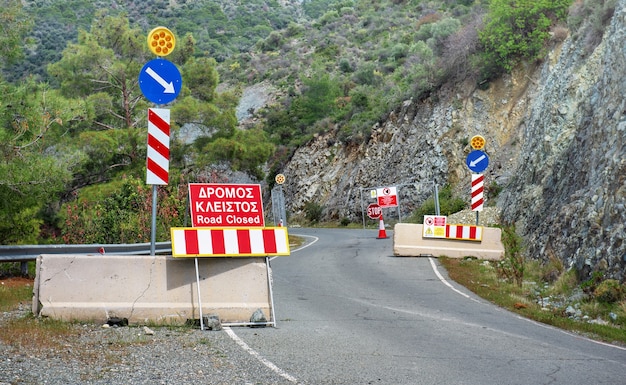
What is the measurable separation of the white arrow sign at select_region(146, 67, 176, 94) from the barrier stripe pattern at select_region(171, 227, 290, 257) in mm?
2117

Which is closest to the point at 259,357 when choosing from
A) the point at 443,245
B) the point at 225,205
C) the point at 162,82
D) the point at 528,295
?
the point at 225,205

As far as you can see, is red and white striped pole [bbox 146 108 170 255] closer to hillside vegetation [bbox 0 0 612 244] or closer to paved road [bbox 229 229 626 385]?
paved road [bbox 229 229 626 385]

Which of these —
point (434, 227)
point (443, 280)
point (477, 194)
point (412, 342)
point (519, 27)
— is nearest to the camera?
point (412, 342)

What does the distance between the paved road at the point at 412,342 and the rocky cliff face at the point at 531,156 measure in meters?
3.43

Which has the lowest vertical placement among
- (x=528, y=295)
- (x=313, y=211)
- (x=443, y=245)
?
(x=528, y=295)

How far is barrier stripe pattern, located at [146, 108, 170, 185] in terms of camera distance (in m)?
10.1

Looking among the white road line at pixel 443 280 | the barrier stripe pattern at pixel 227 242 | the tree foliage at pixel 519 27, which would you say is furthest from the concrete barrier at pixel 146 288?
the tree foliage at pixel 519 27

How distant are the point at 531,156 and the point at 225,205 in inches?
732

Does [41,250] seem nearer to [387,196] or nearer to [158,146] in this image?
[158,146]

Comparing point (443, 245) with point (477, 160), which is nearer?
point (477, 160)

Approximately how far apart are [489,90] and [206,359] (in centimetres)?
3578

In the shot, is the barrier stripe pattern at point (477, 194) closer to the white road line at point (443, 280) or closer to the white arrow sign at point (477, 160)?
the white arrow sign at point (477, 160)

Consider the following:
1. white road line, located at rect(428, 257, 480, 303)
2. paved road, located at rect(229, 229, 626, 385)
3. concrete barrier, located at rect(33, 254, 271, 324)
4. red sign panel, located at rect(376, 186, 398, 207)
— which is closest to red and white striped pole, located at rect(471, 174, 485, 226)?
white road line, located at rect(428, 257, 480, 303)

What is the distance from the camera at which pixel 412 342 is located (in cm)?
884
